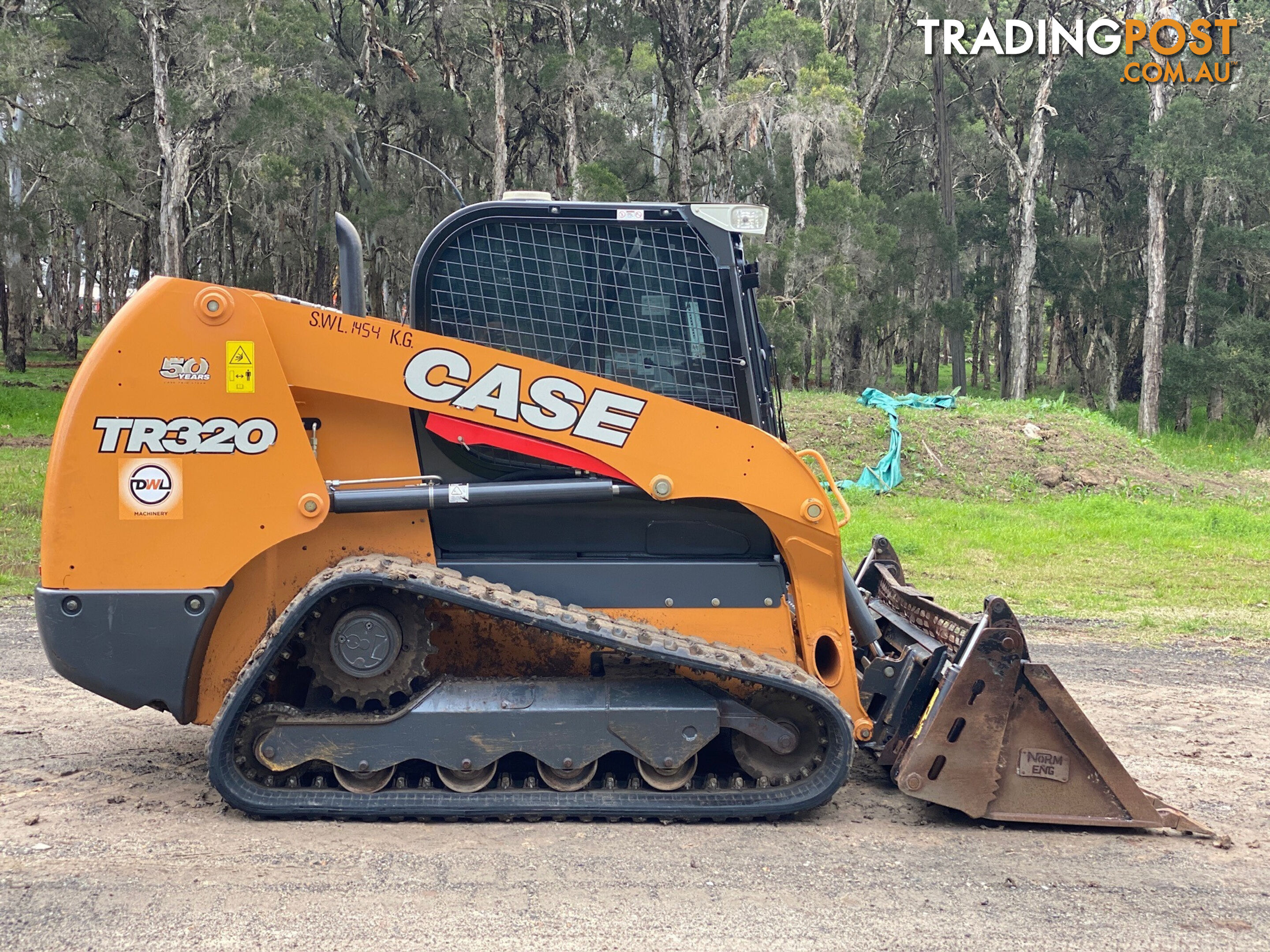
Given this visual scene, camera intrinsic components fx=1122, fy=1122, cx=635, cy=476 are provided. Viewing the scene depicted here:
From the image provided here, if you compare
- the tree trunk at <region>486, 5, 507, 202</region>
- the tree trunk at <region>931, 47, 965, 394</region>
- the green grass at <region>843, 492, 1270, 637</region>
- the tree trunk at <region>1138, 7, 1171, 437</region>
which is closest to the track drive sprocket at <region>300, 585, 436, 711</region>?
the green grass at <region>843, 492, 1270, 637</region>

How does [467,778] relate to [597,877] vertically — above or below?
above

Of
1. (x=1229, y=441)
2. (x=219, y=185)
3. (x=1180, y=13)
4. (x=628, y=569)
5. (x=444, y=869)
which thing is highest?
(x=1180, y=13)

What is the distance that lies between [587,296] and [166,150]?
24994 millimetres

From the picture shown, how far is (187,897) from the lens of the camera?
155 inches

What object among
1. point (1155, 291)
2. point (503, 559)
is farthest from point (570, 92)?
point (503, 559)

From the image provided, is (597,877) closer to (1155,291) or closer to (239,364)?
(239,364)

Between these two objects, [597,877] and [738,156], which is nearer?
[597,877]

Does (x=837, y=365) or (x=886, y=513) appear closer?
(x=886, y=513)

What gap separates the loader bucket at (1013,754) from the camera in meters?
4.72

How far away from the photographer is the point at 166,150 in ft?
86.7

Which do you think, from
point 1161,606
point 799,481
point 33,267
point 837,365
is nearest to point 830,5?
point 837,365

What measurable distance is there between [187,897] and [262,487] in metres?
1.61

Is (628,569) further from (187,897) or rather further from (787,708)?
(187,897)

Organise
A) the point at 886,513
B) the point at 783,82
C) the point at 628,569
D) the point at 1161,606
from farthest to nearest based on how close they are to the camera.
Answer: the point at 783,82 → the point at 886,513 → the point at 1161,606 → the point at 628,569
